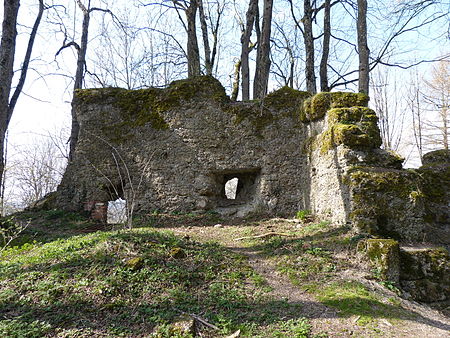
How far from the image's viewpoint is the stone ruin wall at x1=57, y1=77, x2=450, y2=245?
23.1 ft

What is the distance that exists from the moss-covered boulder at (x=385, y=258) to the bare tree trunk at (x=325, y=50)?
300 inches

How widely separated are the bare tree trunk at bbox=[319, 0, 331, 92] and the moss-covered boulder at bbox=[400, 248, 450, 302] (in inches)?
296

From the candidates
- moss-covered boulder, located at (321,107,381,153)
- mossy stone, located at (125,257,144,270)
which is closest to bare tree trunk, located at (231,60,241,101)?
moss-covered boulder, located at (321,107,381,153)

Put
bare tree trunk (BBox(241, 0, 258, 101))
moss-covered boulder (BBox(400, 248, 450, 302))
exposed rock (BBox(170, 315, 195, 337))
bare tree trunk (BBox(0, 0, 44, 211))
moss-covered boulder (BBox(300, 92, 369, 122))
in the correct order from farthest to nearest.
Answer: bare tree trunk (BBox(241, 0, 258, 101)) → moss-covered boulder (BBox(300, 92, 369, 122)) → bare tree trunk (BBox(0, 0, 44, 211)) → moss-covered boulder (BBox(400, 248, 450, 302)) → exposed rock (BBox(170, 315, 195, 337))

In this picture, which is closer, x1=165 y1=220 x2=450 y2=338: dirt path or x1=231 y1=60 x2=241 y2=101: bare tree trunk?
x1=165 y1=220 x2=450 y2=338: dirt path

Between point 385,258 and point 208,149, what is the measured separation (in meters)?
5.09

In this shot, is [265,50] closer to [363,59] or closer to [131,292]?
[363,59]

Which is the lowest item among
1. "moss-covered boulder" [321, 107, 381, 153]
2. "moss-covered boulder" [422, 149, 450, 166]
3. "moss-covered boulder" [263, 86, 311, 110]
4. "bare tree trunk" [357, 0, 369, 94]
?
"moss-covered boulder" [422, 149, 450, 166]

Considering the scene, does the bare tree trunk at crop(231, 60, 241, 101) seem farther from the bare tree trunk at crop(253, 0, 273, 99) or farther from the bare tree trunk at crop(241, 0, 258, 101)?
the bare tree trunk at crop(253, 0, 273, 99)

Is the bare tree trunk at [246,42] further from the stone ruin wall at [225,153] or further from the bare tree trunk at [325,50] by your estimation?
the bare tree trunk at [325,50]

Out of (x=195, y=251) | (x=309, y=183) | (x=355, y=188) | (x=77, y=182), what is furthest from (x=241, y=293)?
(x=77, y=182)

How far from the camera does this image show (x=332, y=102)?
7.00m

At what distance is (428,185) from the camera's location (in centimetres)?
650

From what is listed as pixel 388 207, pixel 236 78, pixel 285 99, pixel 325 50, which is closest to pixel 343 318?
pixel 388 207
